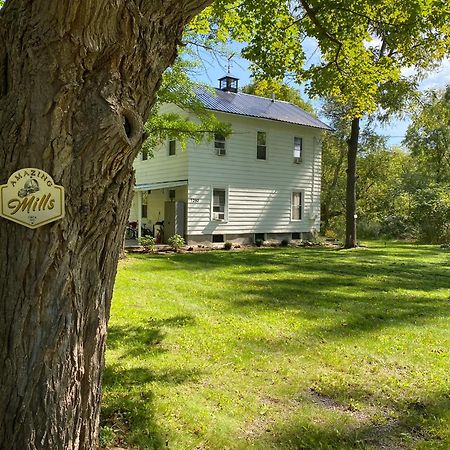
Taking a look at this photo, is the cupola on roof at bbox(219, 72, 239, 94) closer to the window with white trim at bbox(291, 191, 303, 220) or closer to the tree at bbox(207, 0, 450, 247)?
the window with white trim at bbox(291, 191, 303, 220)

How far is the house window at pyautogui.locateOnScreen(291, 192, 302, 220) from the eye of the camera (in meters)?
21.3

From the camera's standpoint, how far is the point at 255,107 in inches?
810

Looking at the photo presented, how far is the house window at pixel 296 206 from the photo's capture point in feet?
70.0

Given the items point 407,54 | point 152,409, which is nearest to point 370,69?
point 407,54

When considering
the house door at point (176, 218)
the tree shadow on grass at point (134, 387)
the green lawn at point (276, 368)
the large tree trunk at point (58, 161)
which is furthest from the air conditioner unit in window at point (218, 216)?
the large tree trunk at point (58, 161)

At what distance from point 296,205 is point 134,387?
18337mm

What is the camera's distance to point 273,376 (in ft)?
13.6

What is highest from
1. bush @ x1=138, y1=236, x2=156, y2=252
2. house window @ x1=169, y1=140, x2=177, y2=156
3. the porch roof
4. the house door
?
house window @ x1=169, y1=140, x2=177, y2=156

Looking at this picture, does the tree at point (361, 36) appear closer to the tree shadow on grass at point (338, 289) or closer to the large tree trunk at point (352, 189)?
the tree shadow on grass at point (338, 289)

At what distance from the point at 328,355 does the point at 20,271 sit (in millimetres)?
3632

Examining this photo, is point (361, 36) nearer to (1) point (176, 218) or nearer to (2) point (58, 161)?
(2) point (58, 161)

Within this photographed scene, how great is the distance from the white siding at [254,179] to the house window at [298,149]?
0.62ft

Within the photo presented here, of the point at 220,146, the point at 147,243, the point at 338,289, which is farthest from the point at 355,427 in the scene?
the point at 220,146

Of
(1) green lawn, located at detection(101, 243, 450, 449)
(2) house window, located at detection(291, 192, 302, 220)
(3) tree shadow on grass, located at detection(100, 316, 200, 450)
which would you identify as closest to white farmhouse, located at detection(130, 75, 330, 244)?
(2) house window, located at detection(291, 192, 302, 220)
